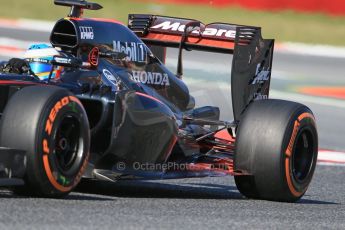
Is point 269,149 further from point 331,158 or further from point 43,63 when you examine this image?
point 331,158

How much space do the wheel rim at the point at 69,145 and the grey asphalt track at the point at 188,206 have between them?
244 millimetres

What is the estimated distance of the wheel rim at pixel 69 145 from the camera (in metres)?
6.82

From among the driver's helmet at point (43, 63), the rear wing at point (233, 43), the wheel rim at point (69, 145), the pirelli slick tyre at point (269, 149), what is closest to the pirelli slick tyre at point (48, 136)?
the wheel rim at point (69, 145)

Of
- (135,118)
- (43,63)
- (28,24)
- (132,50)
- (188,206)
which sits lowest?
(188,206)

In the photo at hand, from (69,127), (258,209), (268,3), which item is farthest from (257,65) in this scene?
(268,3)

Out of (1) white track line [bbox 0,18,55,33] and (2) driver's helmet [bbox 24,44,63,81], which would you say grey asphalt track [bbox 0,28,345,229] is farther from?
(1) white track line [bbox 0,18,55,33]

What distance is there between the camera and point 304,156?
848 centimetres

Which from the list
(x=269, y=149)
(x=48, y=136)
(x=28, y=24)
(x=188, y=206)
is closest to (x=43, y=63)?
(x=48, y=136)

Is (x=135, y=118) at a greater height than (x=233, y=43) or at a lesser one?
lesser

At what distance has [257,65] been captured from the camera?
898 centimetres

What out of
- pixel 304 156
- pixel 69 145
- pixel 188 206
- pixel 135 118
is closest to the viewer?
pixel 69 145

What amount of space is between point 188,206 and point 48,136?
4.01 ft

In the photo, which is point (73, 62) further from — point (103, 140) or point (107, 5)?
point (107, 5)

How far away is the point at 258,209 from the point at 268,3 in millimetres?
19741
